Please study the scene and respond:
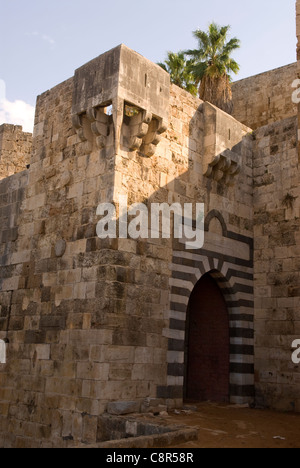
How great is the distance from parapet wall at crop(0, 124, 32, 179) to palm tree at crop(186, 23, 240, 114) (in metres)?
5.98

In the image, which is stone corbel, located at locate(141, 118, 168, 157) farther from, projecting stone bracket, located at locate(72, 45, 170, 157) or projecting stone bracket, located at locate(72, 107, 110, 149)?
projecting stone bracket, located at locate(72, 107, 110, 149)

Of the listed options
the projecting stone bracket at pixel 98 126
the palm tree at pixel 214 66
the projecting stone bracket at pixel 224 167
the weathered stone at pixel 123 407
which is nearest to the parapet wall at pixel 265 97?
the palm tree at pixel 214 66

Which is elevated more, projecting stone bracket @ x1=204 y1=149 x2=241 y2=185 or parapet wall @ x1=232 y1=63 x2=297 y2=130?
parapet wall @ x1=232 y1=63 x2=297 y2=130

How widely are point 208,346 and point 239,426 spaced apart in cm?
328

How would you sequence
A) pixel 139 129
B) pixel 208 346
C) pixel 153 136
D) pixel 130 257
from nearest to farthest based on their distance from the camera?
pixel 130 257
pixel 139 129
pixel 153 136
pixel 208 346

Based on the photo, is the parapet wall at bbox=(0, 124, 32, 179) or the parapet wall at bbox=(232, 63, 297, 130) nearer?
the parapet wall at bbox=(232, 63, 297, 130)

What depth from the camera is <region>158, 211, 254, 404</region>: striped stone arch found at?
9.21 metres

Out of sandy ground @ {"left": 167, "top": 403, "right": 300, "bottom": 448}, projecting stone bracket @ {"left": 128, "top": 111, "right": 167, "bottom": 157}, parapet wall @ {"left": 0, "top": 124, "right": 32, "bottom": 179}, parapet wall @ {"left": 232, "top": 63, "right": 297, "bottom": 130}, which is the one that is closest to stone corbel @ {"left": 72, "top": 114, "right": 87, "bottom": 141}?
projecting stone bracket @ {"left": 128, "top": 111, "right": 167, "bottom": 157}

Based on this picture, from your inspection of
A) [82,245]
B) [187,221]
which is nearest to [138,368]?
[82,245]

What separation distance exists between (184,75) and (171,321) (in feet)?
35.5

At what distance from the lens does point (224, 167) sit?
10.8m

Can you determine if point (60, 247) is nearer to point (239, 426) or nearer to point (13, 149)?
point (239, 426)

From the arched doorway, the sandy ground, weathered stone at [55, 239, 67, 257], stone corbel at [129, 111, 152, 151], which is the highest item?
stone corbel at [129, 111, 152, 151]

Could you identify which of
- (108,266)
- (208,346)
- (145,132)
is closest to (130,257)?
(108,266)
